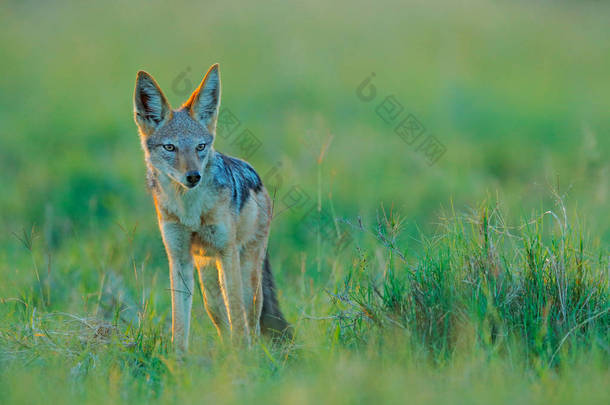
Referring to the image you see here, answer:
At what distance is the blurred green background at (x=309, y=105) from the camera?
26.8 ft

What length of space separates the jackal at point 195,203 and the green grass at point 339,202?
0.28 meters

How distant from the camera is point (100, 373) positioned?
4184 millimetres

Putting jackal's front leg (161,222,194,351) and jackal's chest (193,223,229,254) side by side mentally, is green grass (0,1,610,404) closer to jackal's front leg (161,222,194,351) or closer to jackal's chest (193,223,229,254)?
jackal's front leg (161,222,194,351)

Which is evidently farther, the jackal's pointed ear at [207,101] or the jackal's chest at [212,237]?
the jackal's pointed ear at [207,101]

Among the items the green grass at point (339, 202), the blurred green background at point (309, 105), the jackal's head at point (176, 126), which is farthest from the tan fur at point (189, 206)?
the blurred green background at point (309, 105)

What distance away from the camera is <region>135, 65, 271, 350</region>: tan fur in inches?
192

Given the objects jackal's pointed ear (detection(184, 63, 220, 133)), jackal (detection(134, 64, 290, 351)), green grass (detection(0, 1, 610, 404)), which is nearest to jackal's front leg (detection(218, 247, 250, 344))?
jackal (detection(134, 64, 290, 351))

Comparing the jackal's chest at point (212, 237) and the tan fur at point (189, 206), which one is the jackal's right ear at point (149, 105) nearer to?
the tan fur at point (189, 206)

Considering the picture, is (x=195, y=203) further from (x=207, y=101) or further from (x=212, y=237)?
(x=207, y=101)

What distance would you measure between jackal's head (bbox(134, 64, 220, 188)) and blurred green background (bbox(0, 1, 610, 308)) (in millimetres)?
1547

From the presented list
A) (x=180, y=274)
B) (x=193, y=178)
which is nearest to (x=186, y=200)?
(x=193, y=178)

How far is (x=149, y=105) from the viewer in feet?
16.5

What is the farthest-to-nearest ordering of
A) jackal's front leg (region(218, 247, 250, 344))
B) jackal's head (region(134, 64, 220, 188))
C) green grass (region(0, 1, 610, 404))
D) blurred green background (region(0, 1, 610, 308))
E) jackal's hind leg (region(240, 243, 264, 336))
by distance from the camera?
blurred green background (region(0, 1, 610, 308)) → jackal's hind leg (region(240, 243, 264, 336)) → jackal's front leg (region(218, 247, 250, 344)) → jackal's head (region(134, 64, 220, 188)) → green grass (region(0, 1, 610, 404))

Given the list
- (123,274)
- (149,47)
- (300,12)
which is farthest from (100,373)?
(300,12)
